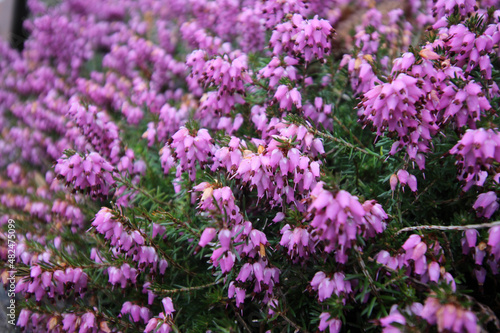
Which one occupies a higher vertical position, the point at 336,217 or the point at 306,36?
the point at 306,36

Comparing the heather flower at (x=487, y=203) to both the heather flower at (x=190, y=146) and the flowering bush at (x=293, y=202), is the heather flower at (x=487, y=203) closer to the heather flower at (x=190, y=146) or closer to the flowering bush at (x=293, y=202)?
the flowering bush at (x=293, y=202)

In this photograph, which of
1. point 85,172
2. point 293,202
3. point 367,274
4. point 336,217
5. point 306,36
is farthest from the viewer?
point 306,36

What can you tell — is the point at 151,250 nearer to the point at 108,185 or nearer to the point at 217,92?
the point at 108,185

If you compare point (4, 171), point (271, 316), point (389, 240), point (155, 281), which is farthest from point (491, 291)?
point (4, 171)

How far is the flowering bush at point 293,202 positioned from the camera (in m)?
1.79

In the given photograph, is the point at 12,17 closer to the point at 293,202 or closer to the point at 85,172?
the point at 85,172

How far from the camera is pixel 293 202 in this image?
212 cm

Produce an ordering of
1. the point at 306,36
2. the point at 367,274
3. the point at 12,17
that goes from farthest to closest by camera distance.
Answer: the point at 12,17, the point at 306,36, the point at 367,274

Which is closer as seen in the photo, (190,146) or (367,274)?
(367,274)

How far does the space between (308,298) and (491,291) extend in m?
1.20

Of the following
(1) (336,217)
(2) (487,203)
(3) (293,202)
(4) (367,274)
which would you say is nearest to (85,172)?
(3) (293,202)

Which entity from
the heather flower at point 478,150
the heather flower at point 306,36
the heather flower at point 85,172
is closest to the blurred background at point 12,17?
the heather flower at point 85,172

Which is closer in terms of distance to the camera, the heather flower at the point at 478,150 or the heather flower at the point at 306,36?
the heather flower at the point at 478,150

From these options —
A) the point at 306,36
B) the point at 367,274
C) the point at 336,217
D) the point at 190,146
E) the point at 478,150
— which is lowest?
the point at 367,274
